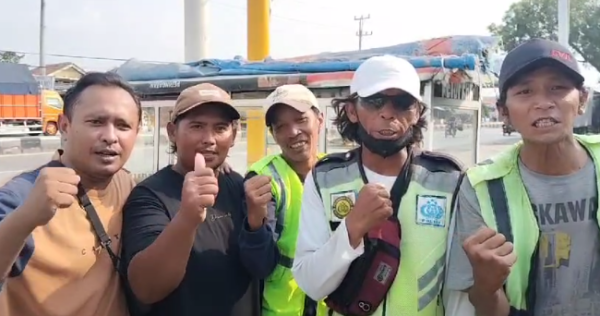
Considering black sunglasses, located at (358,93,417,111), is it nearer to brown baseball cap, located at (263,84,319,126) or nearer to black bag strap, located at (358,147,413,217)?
black bag strap, located at (358,147,413,217)

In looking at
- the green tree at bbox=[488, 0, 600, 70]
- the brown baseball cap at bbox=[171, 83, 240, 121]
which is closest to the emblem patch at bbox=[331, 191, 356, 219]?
the brown baseball cap at bbox=[171, 83, 240, 121]

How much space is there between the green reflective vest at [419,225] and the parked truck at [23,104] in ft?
86.2

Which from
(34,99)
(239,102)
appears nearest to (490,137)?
(34,99)

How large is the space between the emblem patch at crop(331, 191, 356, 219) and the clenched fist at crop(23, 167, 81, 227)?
0.91m

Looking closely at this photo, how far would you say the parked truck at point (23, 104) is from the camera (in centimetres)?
2606

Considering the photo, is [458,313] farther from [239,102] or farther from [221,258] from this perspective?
[239,102]

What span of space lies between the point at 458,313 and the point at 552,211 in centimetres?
47

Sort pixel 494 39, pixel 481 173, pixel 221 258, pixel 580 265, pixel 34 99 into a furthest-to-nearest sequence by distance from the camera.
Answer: pixel 34 99 < pixel 494 39 < pixel 221 258 < pixel 481 173 < pixel 580 265

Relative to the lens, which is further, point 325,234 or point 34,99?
point 34,99

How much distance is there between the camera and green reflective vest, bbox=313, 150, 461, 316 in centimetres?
206

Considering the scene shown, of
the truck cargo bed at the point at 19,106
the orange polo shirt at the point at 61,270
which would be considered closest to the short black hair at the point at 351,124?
the orange polo shirt at the point at 61,270

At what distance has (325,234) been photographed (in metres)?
2.15

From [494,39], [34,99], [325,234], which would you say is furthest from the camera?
[34,99]

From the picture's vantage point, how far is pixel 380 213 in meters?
1.89
